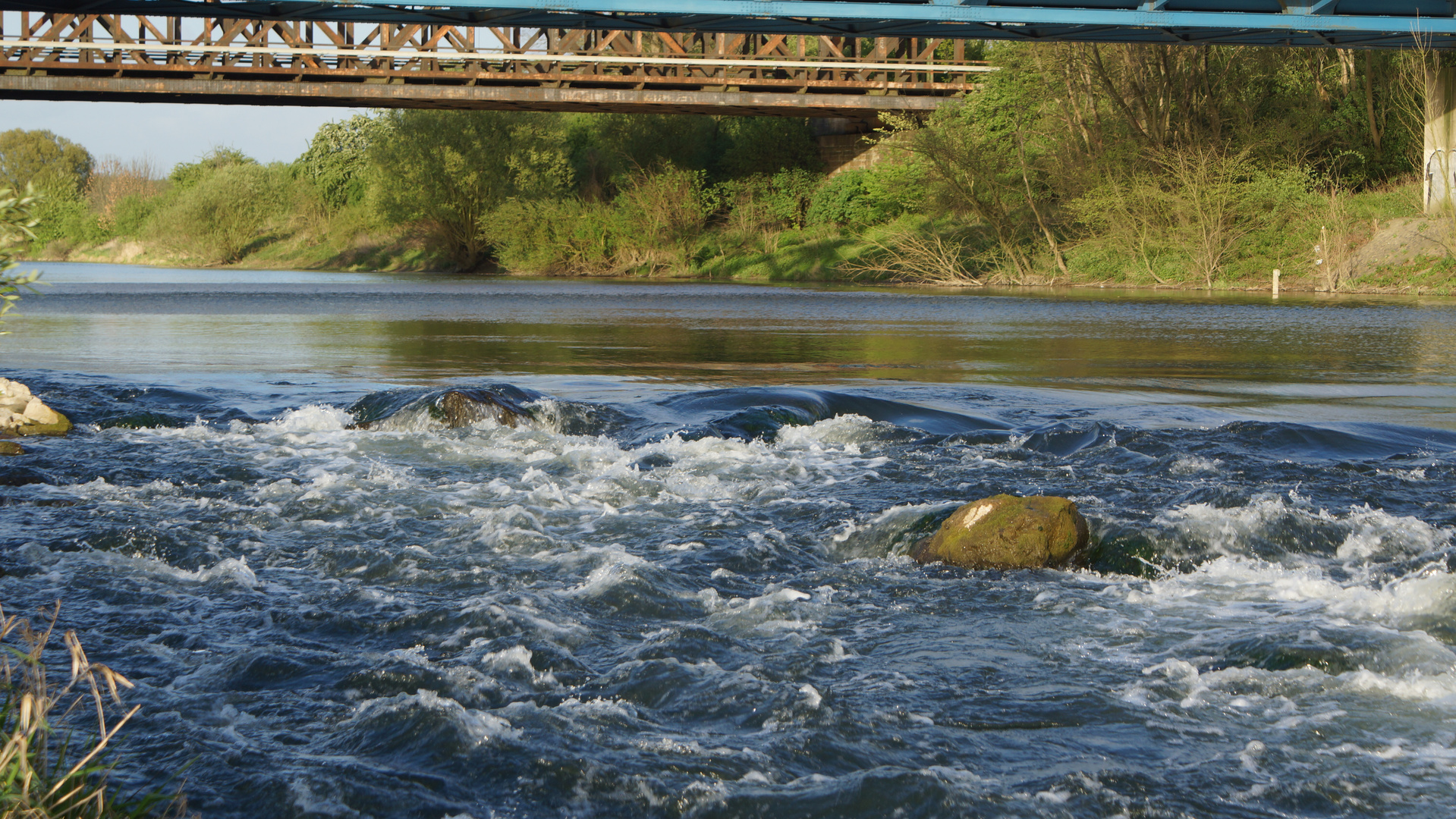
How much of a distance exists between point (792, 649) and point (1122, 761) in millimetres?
1554

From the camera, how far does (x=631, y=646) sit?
206 inches

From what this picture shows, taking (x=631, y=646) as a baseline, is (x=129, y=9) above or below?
above

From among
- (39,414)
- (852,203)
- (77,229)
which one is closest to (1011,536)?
(39,414)

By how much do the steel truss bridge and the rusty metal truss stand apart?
86 millimetres

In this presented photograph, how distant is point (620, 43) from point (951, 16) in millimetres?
28065

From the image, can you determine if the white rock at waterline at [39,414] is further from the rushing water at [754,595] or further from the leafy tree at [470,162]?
the leafy tree at [470,162]

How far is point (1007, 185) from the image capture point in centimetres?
3631

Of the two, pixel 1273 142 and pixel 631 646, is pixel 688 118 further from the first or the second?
pixel 631 646

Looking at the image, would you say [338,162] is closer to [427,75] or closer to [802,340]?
[427,75]

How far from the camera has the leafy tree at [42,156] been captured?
374 feet

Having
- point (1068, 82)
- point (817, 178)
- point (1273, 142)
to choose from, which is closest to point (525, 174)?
point (817, 178)

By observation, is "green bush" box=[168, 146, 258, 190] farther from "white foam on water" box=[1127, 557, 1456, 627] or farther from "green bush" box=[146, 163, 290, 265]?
"white foam on water" box=[1127, 557, 1456, 627]

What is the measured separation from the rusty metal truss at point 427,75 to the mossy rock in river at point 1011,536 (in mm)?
33768

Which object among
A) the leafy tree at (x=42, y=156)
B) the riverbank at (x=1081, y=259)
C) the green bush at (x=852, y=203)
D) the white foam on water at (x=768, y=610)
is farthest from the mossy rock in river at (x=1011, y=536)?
the leafy tree at (x=42, y=156)
